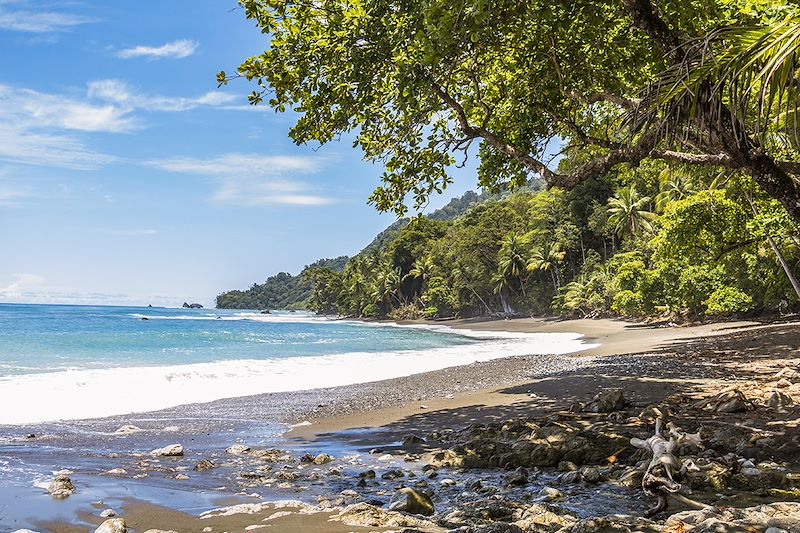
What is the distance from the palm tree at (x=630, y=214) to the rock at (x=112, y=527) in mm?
47465

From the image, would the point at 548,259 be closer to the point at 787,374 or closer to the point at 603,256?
the point at 603,256

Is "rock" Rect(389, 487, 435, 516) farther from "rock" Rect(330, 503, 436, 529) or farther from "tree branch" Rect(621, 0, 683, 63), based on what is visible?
"tree branch" Rect(621, 0, 683, 63)

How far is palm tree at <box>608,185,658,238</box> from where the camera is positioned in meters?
48.2

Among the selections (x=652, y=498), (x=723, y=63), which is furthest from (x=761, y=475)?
(x=723, y=63)

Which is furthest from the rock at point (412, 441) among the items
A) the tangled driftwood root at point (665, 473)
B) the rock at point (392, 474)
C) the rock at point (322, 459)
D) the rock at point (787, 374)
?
the rock at point (787, 374)

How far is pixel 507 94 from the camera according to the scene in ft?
31.0

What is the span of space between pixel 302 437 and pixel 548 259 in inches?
2112

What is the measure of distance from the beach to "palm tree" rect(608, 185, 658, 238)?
33325 mm

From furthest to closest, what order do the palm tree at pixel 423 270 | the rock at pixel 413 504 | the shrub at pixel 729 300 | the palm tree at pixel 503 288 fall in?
1. the palm tree at pixel 423 270
2. the palm tree at pixel 503 288
3. the shrub at pixel 729 300
4. the rock at pixel 413 504

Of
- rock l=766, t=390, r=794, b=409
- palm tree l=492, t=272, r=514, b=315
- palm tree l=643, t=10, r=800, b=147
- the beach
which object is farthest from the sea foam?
palm tree l=492, t=272, r=514, b=315

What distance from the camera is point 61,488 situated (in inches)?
205

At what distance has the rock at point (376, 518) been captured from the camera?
4246 millimetres

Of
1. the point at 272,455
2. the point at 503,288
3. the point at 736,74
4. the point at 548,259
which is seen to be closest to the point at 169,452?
the point at 272,455

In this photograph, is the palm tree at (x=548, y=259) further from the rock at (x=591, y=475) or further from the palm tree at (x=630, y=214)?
the rock at (x=591, y=475)
